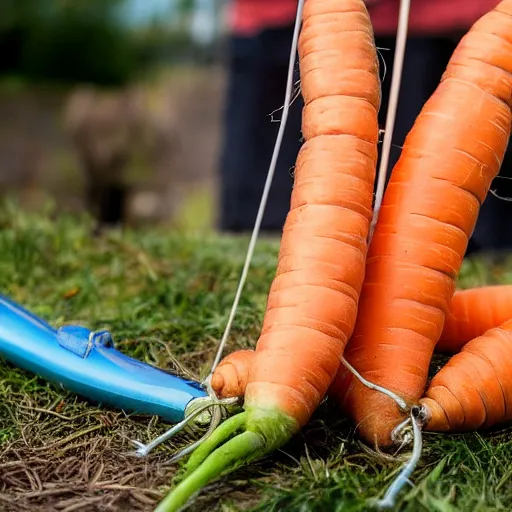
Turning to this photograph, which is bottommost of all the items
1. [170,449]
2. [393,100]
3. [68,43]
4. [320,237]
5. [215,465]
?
[68,43]

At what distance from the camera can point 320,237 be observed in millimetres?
1299

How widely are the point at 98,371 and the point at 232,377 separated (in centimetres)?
25

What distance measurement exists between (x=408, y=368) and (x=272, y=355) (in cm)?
23

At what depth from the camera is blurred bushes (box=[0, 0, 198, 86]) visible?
8695mm

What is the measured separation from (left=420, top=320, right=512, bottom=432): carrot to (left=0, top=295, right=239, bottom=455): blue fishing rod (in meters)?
0.33

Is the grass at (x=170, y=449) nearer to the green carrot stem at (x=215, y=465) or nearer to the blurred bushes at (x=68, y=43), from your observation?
the green carrot stem at (x=215, y=465)

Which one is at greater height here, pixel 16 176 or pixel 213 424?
pixel 213 424

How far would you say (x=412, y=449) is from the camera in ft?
4.09

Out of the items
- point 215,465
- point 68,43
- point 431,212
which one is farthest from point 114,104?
point 215,465

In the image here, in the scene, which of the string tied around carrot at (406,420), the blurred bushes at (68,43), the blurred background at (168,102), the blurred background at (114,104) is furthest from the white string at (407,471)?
the blurred bushes at (68,43)

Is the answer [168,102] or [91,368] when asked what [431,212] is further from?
[168,102]

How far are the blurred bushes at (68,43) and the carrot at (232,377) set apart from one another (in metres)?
7.97

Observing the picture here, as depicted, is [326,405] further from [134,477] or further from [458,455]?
[134,477]

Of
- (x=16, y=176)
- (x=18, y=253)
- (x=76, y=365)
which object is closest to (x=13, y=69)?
(x=16, y=176)
